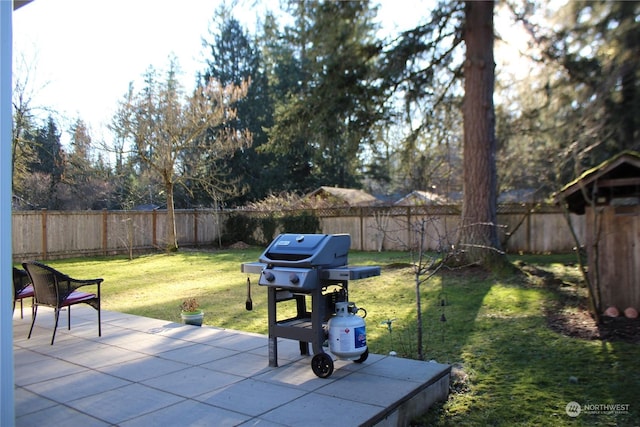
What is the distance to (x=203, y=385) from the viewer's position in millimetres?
3912

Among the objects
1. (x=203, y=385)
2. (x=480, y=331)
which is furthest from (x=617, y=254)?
(x=203, y=385)

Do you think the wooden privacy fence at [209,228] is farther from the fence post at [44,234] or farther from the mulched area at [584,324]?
the mulched area at [584,324]

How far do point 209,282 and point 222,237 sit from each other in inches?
451

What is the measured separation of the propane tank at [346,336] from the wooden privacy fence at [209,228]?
9.33 meters

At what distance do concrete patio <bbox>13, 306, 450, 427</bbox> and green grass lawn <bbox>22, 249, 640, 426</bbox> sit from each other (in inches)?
20.1

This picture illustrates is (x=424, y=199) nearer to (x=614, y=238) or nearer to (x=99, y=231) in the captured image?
(x=99, y=231)

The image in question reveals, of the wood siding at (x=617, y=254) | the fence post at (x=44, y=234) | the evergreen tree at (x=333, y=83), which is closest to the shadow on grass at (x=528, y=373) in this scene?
the wood siding at (x=617, y=254)

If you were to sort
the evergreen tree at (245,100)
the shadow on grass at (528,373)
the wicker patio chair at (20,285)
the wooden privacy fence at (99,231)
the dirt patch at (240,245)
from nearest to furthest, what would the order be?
the shadow on grass at (528,373) < the wicker patio chair at (20,285) < the wooden privacy fence at (99,231) < the dirt patch at (240,245) < the evergreen tree at (245,100)

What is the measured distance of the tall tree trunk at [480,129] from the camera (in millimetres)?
11141

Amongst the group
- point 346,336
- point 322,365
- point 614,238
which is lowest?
point 322,365

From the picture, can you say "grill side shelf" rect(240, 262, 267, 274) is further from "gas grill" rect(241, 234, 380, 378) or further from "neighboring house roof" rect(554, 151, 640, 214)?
"neighboring house roof" rect(554, 151, 640, 214)

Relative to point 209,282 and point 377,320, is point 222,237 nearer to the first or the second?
point 209,282

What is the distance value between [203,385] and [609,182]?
20.2 ft

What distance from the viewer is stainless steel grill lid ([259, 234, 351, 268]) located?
13.3 ft
